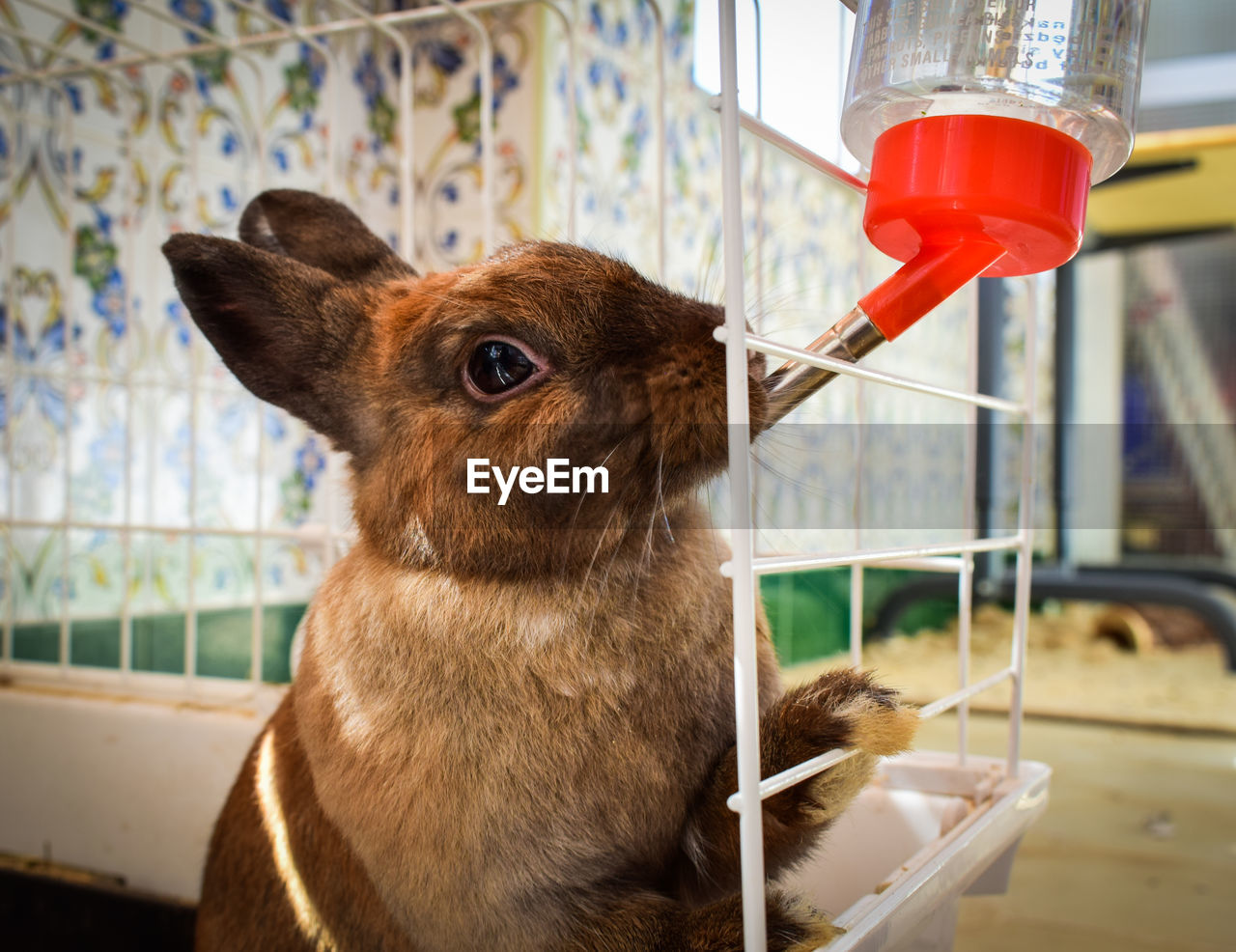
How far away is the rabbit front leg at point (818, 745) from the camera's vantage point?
535mm

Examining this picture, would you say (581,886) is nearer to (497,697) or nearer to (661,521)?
(497,697)

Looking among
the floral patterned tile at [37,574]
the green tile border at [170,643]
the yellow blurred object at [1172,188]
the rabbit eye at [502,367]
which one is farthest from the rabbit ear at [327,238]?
the yellow blurred object at [1172,188]

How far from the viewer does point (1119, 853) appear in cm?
141

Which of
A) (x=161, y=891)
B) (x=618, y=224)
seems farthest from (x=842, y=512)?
(x=161, y=891)

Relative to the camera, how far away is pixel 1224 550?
4160 millimetres

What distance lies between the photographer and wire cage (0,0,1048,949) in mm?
697

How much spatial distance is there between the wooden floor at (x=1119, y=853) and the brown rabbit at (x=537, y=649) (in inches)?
28.1

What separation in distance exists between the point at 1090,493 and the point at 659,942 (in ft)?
13.5

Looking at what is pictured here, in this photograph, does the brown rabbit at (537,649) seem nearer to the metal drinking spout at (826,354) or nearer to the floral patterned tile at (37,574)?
the metal drinking spout at (826,354)

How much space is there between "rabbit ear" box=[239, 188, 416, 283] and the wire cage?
143mm

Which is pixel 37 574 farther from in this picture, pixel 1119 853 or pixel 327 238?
pixel 1119 853

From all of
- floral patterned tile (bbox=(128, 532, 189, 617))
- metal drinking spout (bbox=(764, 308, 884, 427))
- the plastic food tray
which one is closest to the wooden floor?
the plastic food tray

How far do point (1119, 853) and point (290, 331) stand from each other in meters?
1.35

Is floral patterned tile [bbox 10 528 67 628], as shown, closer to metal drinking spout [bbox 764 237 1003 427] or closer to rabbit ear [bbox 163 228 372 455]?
rabbit ear [bbox 163 228 372 455]
